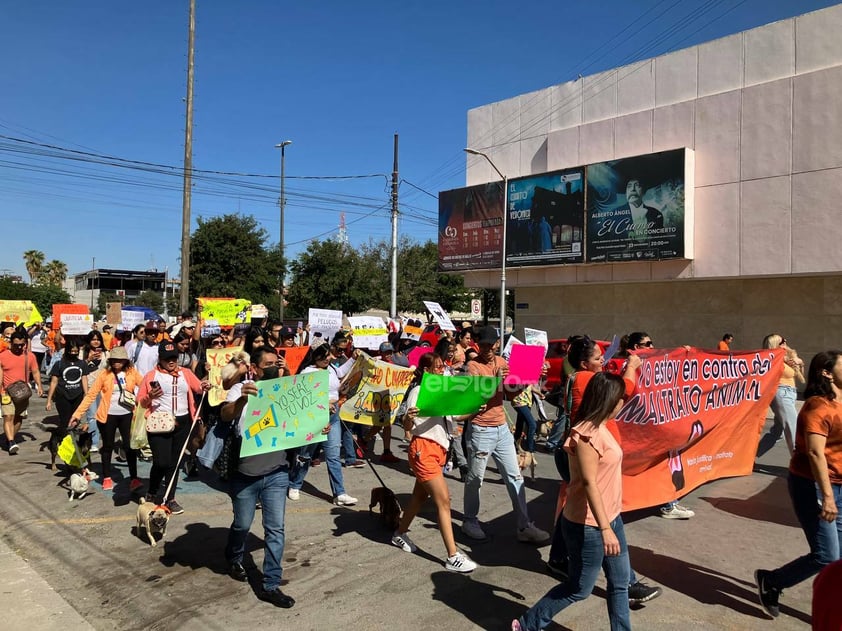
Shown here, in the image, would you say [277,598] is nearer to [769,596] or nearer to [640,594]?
[640,594]

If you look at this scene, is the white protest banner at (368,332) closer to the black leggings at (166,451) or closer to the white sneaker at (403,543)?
the black leggings at (166,451)

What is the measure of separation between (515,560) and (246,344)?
4260 millimetres

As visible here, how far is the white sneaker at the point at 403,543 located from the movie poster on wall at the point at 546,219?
2142 centimetres

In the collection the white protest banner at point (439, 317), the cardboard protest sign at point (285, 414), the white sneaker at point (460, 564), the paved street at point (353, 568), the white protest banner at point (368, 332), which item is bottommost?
the paved street at point (353, 568)

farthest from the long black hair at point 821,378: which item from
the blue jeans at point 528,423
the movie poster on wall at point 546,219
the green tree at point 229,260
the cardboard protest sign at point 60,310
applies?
the green tree at point 229,260

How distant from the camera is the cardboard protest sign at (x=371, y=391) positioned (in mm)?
7840

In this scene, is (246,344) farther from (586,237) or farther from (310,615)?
(586,237)

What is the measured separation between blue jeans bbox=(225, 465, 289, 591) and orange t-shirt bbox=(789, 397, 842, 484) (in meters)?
3.57

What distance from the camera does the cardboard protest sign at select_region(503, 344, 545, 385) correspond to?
7184mm

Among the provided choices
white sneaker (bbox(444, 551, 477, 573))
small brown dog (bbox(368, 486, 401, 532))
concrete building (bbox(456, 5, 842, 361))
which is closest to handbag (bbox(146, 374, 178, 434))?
small brown dog (bbox(368, 486, 401, 532))

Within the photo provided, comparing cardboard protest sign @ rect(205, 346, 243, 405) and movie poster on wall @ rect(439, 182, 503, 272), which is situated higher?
movie poster on wall @ rect(439, 182, 503, 272)

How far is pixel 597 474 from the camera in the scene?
11.8ft

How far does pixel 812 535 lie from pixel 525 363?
3.53 metres

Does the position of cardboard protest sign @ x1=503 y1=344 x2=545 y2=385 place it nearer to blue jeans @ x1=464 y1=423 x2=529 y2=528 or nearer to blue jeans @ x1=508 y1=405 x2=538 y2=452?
blue jeans @ x1=464 y1=423 x2=529 y2=528
